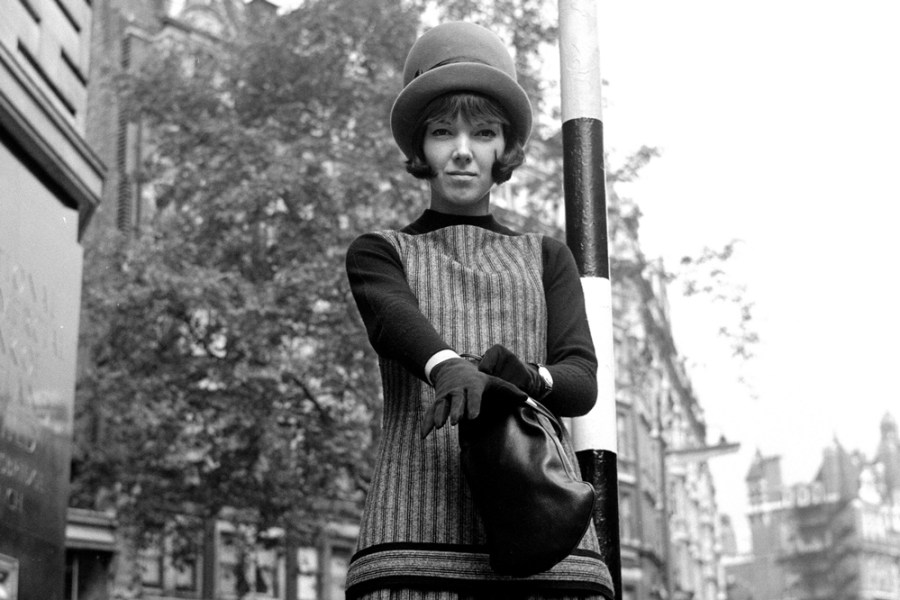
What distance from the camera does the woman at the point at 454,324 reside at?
257 cm

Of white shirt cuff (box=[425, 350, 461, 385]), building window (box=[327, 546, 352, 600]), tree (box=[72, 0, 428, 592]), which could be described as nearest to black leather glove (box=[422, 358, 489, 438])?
white shirt cuff (box=[425, 350, 461, 385])

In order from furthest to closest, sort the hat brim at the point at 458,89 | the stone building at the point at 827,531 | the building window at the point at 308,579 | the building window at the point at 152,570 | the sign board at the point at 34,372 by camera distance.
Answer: the stone building at the point at 827,531 → the building window at the point at 308,579 → the building window at the point at 152,570 → the sign board at the point at 34,372 → the hat brim at the point at 458,89

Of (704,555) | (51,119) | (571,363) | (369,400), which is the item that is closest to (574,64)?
(571,363)

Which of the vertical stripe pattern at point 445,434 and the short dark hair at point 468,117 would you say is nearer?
the vertical stripe pattern at point 445,434

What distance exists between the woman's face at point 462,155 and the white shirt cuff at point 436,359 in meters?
0.57

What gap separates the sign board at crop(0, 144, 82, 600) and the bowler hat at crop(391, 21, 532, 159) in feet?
10.0

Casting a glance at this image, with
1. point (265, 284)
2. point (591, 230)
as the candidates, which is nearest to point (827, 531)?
point (265, 284)

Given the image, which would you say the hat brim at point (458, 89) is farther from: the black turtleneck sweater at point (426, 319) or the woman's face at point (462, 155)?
the black turtleneck sweater at point (426, 319)

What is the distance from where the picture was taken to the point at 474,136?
3.05 m

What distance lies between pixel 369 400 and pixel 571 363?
13.9 m

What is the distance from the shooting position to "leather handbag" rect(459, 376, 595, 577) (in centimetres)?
238

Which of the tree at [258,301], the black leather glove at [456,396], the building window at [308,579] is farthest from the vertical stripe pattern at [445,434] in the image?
the building window at [308,579]

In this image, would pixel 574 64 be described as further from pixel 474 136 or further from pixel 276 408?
pixel 276 408

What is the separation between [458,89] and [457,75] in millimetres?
35
